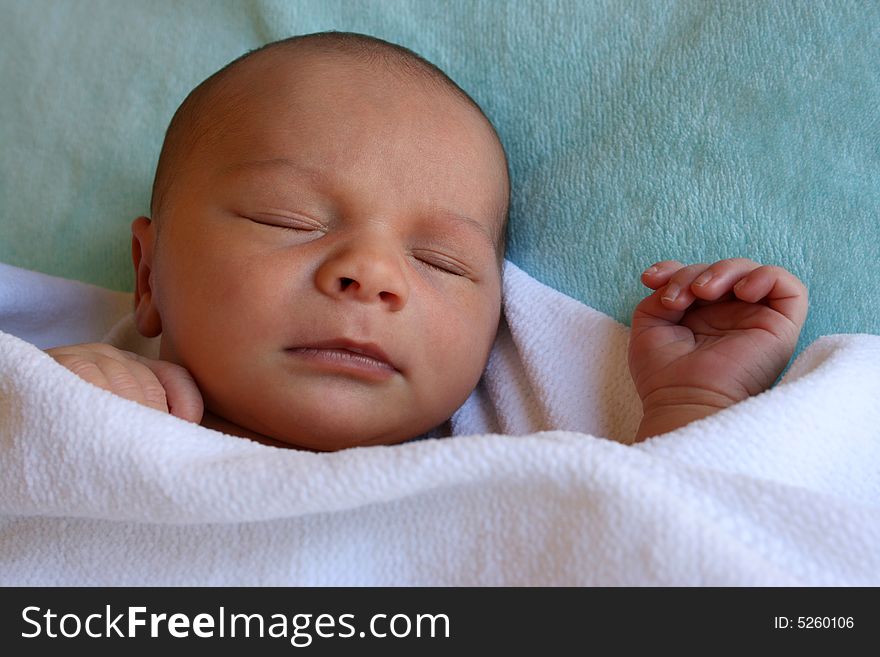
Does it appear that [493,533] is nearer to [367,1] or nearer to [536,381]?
[536,381]

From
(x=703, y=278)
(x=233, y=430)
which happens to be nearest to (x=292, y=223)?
(x=233, y=430)

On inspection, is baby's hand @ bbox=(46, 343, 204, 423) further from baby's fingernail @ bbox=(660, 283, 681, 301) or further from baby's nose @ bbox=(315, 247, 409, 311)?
Answer: baby's fingernail @ bbox=(660, 283, 681, 301)

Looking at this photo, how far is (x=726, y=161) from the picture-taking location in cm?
123

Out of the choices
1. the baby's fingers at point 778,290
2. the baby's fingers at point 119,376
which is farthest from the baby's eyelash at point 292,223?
the baby's fingers at point 778,290

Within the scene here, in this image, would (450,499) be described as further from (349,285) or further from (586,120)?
(586,120)

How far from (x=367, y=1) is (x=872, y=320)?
3.23ft

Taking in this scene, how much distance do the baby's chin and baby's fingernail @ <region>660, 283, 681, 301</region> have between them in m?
0.36

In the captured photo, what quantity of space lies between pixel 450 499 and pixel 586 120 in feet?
2.37

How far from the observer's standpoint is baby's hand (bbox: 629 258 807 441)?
108 cm

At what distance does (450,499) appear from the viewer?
2.89 ft

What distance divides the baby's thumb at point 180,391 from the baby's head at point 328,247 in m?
0.02

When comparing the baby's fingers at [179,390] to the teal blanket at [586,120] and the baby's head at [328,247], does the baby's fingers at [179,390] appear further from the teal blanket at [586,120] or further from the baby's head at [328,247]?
the teal blanket at [586,120]

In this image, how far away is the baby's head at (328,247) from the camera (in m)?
1.05
